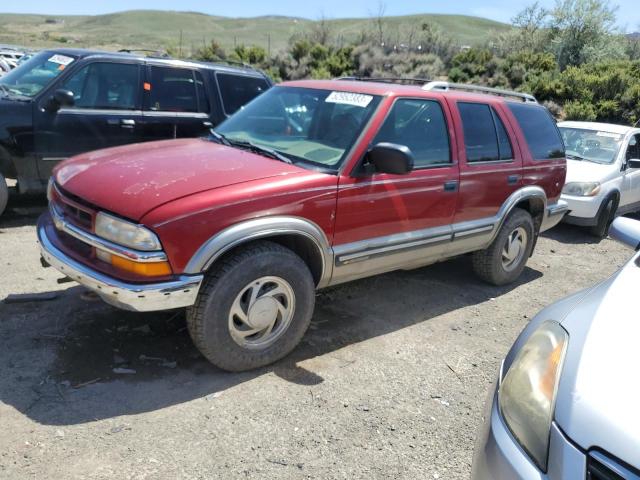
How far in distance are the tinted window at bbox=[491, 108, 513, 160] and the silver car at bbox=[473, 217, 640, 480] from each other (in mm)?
2798

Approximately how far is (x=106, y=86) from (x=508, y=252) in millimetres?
4942

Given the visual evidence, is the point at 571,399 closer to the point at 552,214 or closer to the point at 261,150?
the point at 261,150

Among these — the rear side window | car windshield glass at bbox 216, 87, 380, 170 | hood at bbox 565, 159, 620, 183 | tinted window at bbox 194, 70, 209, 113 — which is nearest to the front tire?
car windshield glass at bbox 216, 87, 380, 170

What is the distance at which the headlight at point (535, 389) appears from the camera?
1.82 m

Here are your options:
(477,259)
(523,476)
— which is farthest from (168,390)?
(477,259)

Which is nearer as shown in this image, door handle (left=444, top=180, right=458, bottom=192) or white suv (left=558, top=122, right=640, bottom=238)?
door handle (left=444, top=180, right=458, bottom=192)

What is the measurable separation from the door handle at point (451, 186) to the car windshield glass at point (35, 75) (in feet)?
15.2

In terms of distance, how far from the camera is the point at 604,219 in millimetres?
8336

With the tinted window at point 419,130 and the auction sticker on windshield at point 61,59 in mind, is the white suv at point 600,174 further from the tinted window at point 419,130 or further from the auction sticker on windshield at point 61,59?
the auction sticker on windshield at point 61,59

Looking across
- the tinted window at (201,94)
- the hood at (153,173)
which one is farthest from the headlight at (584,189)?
the hood at (153,173)

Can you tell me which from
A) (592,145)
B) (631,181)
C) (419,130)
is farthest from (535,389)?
(592,145)

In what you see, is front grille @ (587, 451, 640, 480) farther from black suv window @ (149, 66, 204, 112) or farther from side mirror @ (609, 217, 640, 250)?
black suv window @ (149, 66, 204, 112)

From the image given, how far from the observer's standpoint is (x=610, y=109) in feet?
55.5

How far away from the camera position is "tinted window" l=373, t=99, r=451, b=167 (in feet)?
13.4
